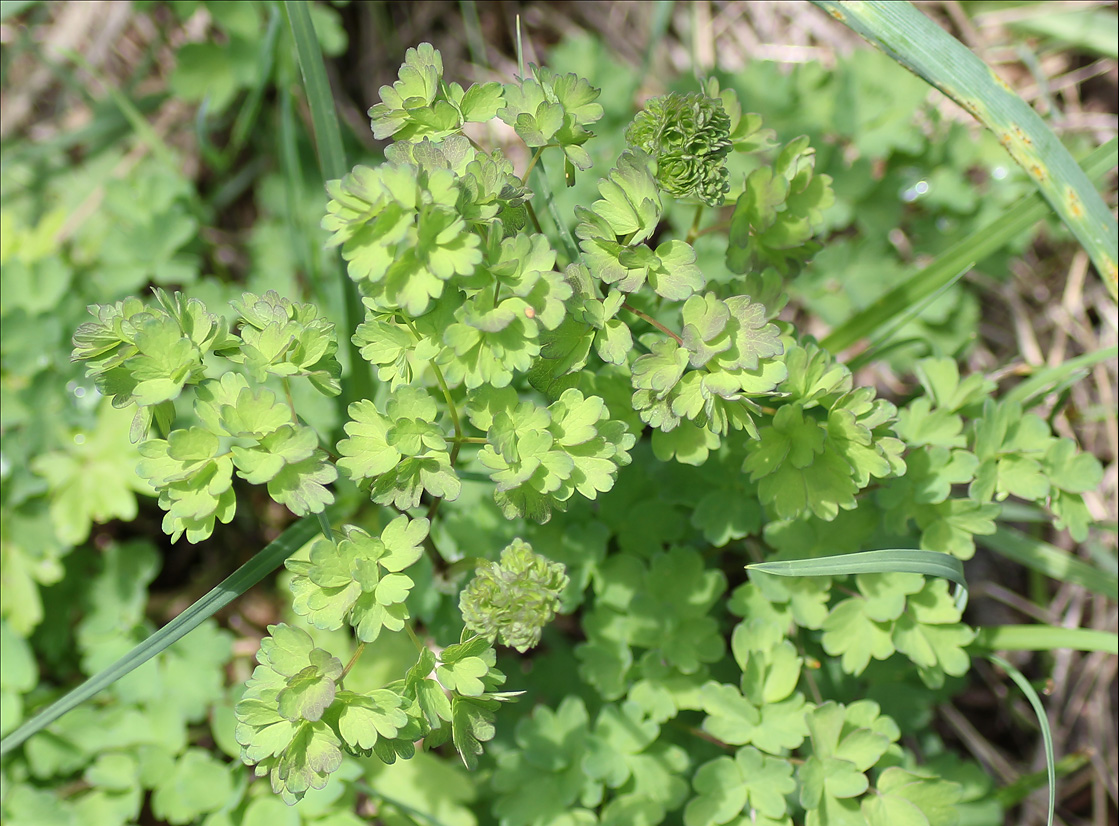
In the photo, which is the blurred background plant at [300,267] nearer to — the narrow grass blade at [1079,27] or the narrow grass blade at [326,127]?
the narrow grass blade at [1079,27]

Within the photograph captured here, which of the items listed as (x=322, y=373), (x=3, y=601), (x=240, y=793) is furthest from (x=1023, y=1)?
(x=3, y=601)

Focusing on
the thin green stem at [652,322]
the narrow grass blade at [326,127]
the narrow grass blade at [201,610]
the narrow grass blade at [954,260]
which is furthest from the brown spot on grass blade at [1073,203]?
the narrow grass blade at [201,610]

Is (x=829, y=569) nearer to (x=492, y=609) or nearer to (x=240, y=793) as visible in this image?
(x=492, y=609)

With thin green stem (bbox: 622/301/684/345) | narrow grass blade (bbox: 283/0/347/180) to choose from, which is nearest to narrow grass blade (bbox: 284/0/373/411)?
narrow grass blade (bbox: 283/0/347/180)

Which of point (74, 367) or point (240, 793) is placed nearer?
point (240, 793)

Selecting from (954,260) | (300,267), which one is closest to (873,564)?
(954,260)

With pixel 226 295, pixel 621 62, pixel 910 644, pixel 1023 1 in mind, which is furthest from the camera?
pixel 621 62
